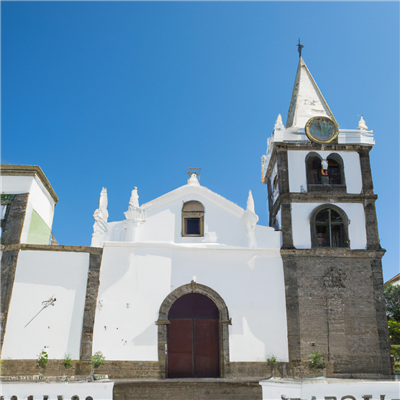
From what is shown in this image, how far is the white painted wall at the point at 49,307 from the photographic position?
1889cm

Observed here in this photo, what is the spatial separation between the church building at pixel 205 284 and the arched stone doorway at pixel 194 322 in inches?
1.7

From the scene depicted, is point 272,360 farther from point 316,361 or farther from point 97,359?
point 97,359

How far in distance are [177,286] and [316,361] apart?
6457mm

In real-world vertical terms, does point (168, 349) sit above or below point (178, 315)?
below

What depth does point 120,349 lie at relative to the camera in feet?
62.9

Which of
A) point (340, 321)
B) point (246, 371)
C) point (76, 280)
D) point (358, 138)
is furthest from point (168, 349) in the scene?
point (358, 138)

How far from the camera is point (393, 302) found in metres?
29.1

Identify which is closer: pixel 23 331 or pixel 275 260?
pixel 23 331

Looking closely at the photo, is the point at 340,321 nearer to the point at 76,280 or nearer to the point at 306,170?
the point at 306,170

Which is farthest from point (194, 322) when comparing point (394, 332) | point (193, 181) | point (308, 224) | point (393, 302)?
point (393, 302)

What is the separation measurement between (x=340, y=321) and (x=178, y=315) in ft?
22.5

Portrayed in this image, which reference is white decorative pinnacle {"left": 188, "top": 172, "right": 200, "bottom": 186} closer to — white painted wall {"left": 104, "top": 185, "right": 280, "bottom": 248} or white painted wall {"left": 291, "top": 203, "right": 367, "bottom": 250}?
white painted wall {"left": 104, "top": 185, "right": 280, "bottom": 248}

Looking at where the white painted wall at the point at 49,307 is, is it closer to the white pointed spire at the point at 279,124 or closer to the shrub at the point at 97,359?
the shrub at the point at 97,359

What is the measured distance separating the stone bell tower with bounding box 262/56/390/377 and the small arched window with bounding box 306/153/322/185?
0.05 meters
